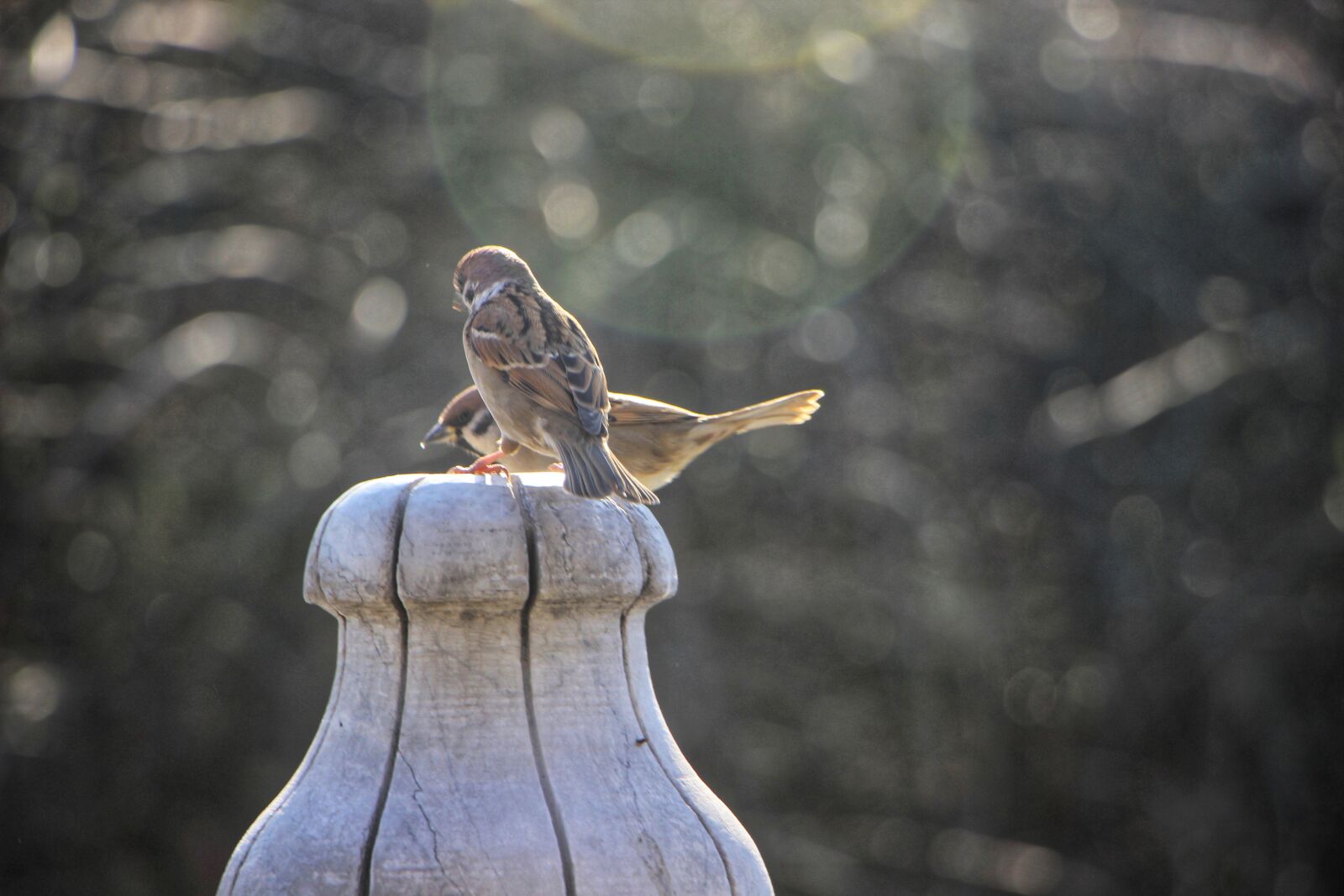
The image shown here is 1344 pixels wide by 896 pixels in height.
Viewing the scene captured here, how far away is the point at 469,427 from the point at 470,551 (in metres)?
2.04

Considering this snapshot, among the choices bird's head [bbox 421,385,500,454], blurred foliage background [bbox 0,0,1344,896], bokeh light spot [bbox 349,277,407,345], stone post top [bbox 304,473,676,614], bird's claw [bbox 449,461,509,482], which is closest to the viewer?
stone post top [bbox 304,473,676,614]

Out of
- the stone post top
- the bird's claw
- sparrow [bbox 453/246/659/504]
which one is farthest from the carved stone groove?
sparrow [bbox 453/246/659/504]

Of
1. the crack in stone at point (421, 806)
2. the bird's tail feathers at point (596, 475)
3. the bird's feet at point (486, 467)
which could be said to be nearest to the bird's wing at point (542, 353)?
the bird's feet at point (486, 467)

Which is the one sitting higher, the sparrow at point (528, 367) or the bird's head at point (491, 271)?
the bird's head at point (491, 271)

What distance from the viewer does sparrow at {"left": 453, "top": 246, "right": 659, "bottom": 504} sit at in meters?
2.77

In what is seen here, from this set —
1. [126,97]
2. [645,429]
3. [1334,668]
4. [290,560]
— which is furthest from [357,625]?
[1334,668]

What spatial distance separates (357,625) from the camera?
5.65ft

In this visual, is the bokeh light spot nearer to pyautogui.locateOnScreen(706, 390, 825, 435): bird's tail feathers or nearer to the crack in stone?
pyautogui.locateOnScreen(706, 390, 825, 435): bird's tail feathers

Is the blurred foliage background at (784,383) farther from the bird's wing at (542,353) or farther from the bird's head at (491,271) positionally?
the bird's wing at (542,353)

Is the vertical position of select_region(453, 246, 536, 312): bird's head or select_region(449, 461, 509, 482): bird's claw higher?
select_region(453, 246, 536, 312): bird's head

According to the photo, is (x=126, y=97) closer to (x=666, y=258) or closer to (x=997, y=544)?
(x=666, y=258)

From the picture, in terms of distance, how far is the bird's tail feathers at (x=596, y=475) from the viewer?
1.98m

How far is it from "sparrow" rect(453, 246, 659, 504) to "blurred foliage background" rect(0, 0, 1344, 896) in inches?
120

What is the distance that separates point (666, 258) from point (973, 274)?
179 cm
